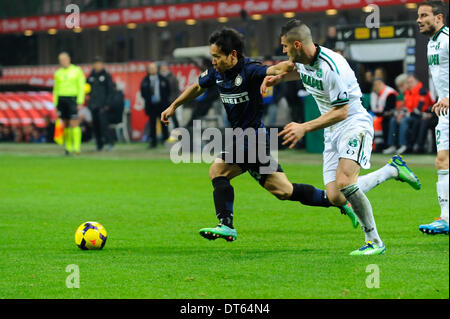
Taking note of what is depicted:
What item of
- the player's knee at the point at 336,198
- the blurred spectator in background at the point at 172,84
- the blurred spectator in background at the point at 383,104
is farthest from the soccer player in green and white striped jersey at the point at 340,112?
the blurred spectator in background at the point at 172,84

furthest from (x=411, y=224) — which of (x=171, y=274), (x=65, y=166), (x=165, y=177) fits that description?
(x=65, y=166)

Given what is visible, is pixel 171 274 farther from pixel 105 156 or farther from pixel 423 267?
pixel 105 156

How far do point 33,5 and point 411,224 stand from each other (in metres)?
32.8

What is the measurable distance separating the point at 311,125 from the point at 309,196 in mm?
2036

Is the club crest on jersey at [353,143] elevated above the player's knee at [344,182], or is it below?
above

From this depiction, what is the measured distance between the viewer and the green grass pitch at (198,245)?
22.8ft

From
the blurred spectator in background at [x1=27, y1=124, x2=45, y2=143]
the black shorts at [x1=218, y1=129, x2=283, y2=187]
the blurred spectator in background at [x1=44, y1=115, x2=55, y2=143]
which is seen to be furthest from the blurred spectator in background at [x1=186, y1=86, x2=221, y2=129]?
the black shorts at [x1=218, y1=129, x2=283, y2=187]

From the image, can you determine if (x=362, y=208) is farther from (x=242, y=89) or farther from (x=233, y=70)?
(x=233, y=70)

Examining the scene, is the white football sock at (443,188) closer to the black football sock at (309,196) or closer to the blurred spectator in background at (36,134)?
the black football sock at (309,196)

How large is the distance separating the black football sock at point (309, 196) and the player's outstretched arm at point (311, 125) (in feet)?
5.53

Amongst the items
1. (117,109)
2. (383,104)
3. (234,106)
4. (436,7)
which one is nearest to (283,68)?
(234,106)

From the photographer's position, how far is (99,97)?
81.5 ft

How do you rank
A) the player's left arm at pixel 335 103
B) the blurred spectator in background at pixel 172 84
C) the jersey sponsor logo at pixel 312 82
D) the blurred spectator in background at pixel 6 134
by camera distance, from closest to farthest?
the player's left arm at pixel 335 103
the jersey sponsor logo at pixel 312 82
the blurred spectator in background at pixel 172 84
the blurred spectator in background at pixel 6 134

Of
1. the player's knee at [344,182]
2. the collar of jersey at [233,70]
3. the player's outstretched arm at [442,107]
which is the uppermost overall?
the collar of jersey at [233,70]
